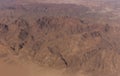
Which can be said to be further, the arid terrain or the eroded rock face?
the eroded rock face

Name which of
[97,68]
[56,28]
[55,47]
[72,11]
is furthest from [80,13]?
[97,68]

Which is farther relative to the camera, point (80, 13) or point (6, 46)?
point (80, 13)

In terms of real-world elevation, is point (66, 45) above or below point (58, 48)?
above

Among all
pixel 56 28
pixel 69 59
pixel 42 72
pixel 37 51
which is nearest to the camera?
pixel 42 72

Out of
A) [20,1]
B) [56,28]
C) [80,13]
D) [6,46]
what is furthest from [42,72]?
[20,1]

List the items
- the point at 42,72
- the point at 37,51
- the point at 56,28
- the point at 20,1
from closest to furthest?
the point at 42,72 → the point at 37,51 → the point at 56,28 → the point at 20,1

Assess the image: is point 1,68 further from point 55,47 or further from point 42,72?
point 55,47

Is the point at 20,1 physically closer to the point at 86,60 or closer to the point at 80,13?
the point at 80,13

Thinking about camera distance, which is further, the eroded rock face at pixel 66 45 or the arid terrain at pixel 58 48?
the eroded rock face at pixel 66 45

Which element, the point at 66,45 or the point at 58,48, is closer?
the point at 58,48
